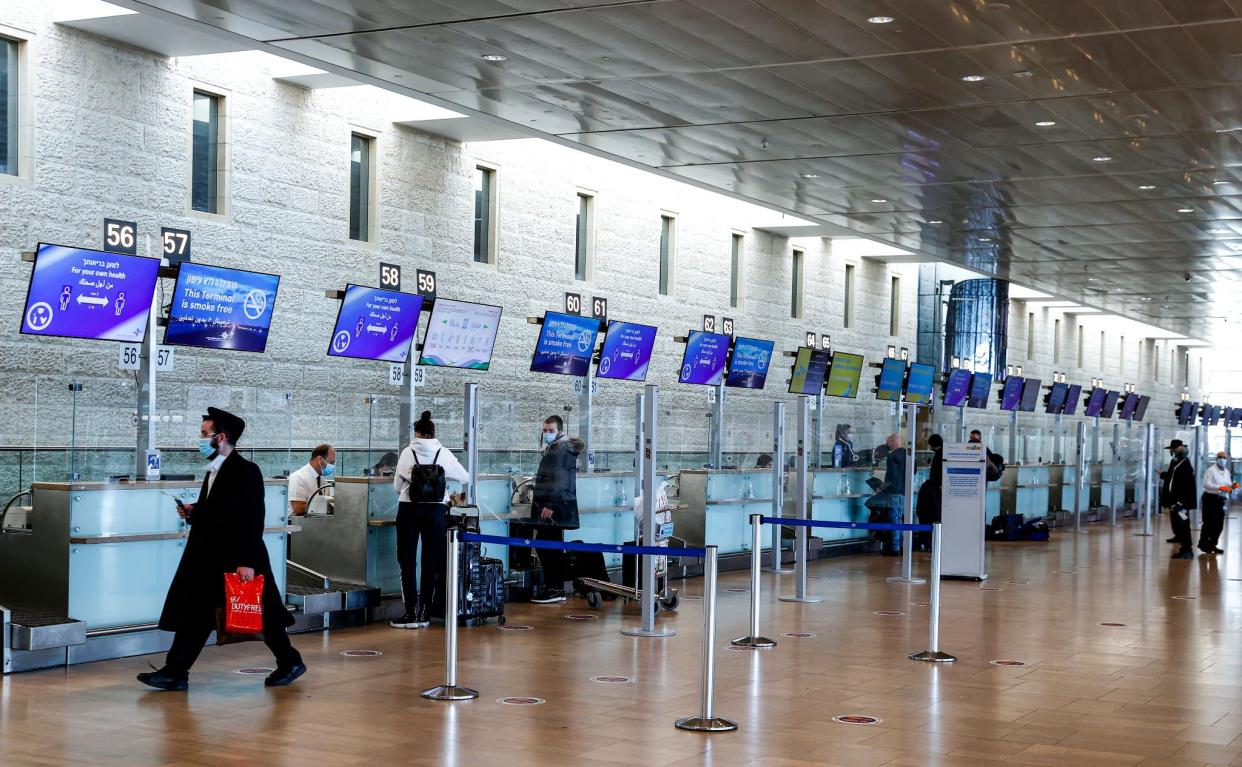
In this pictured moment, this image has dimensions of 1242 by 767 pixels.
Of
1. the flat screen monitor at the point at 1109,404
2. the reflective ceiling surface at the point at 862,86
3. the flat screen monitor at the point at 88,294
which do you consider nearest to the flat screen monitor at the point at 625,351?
the reflective ceiling surface at the point at 862,86

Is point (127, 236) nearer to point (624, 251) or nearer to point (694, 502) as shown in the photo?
point (694, 502)

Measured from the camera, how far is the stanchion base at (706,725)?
6.90 m

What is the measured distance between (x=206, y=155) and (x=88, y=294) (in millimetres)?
4605

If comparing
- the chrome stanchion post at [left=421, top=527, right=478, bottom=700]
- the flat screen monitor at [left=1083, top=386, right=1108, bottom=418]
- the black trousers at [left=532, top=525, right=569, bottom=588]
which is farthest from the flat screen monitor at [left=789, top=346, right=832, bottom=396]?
the flat screen monitor at [left=1083, top=386, right=1108, bottom=418]

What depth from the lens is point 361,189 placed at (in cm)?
1599

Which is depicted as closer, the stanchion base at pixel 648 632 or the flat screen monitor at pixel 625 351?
the stanchion base at pixel 648 632

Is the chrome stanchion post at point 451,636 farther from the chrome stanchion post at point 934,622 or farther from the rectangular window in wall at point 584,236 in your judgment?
the rectangular window in wall at point 584,236

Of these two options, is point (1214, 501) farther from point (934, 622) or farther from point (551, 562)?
point (934, 622)

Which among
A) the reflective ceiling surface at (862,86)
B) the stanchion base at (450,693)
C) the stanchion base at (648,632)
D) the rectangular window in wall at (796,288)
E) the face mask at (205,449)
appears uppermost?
the reflective ceiling surface at (862,86)

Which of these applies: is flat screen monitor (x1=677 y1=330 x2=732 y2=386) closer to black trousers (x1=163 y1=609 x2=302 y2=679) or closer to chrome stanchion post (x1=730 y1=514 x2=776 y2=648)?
chrome stanchion post (x1=730 y1=514 x2=776 y2=648)

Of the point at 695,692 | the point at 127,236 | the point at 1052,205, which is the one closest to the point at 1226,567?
the point at 1052,205

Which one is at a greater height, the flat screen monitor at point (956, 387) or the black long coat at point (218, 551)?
the flat screen monitor at point (956, 387)

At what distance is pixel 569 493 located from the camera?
1243 cm

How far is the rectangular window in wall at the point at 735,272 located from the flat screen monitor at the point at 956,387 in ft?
14.1
